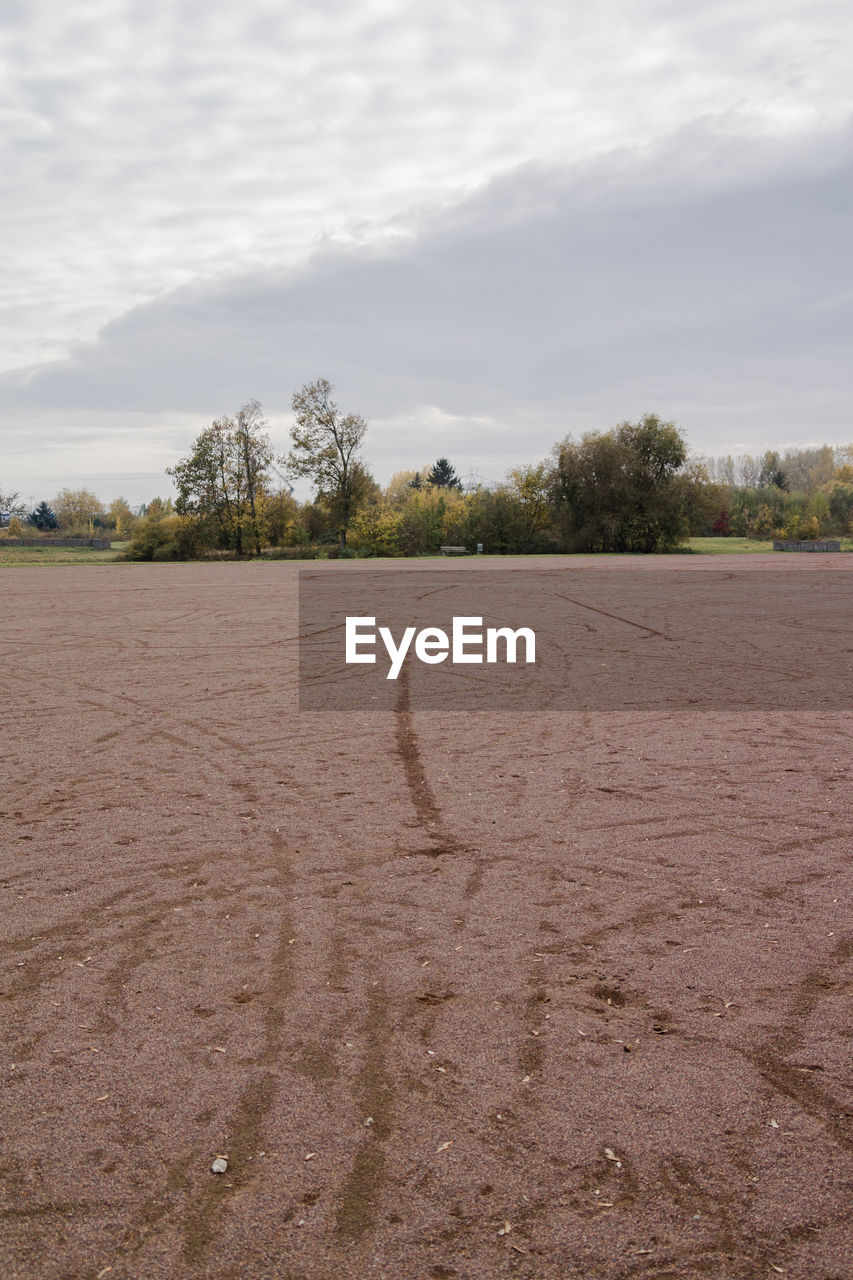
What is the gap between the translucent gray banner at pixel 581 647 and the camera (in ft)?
40.4

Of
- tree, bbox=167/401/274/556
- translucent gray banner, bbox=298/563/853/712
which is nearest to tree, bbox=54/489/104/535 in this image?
tree, bbox=167/401/274/556

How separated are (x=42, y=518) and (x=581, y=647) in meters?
124

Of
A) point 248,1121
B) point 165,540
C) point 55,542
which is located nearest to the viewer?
point 248,1121

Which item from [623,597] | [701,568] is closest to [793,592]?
[623,597]

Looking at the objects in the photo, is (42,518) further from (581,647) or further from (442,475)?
(581,647)

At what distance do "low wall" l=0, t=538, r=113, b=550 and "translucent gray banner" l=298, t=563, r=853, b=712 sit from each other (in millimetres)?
60678

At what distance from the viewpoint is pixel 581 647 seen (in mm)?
16938

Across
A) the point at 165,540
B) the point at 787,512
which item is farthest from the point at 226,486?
the point at 787,512

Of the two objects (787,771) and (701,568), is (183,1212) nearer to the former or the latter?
(787,771)

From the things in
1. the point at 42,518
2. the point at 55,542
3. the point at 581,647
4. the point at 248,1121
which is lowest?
the point at 248,1121

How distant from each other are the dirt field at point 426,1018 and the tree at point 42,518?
127246 millimetres

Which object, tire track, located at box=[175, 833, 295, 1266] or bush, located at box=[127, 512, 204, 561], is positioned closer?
tire track, located at box=[175, 833, 295, 1266]

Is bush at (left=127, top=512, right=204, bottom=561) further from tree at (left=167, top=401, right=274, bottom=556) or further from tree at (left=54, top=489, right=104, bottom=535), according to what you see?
tree at (left=54, top=489, right=104, bottom=535)

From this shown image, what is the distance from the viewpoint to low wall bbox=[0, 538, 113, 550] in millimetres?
82794
